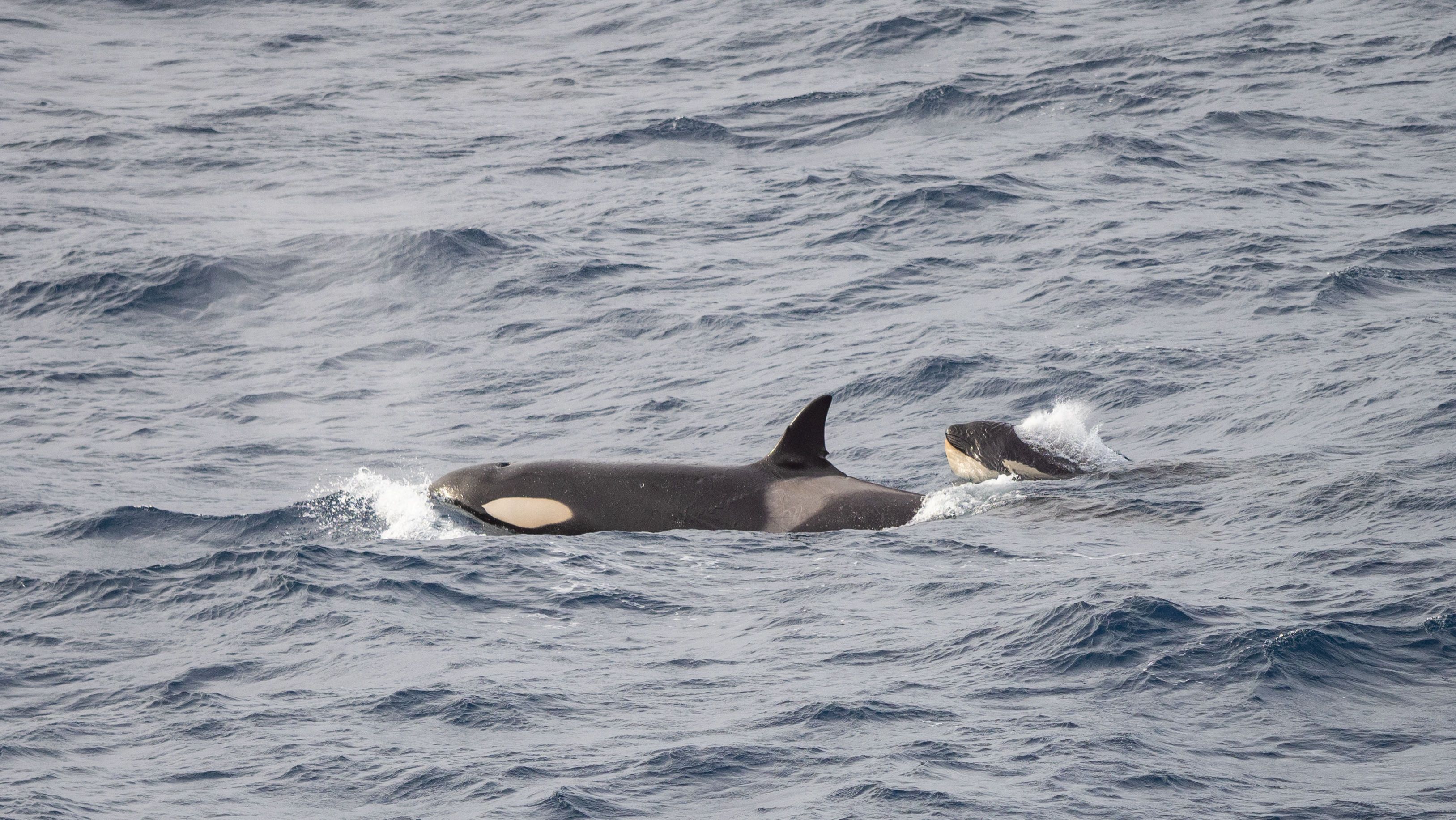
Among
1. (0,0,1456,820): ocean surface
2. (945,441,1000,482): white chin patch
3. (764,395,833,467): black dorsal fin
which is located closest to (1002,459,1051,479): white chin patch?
(945,441,1000,482): white chin patch

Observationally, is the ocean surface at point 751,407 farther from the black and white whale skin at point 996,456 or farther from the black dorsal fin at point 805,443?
the black dorsal fin at point 805,443

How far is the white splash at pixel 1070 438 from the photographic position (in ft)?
50.9

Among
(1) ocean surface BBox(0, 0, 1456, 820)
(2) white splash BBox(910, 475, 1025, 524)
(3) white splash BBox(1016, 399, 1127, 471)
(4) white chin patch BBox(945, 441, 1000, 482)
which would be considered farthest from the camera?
(3) white splash BBox(1016, 399, 1127, 471)

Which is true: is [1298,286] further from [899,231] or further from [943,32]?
[943,32]

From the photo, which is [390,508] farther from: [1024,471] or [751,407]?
[1024,471]

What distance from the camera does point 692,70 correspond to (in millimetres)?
36531

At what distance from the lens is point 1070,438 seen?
52.4ft

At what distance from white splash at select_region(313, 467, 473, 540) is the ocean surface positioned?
0.07 meters

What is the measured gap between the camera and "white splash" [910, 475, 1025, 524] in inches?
551

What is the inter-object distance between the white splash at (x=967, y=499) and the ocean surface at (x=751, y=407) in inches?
2.7

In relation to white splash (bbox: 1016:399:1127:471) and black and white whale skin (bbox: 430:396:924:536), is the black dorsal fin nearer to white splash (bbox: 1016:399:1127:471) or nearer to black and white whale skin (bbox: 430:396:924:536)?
black and white whale skin (bbox: 430:396:924:536)

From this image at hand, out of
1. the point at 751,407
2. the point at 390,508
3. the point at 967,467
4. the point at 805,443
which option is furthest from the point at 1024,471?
the point at 390,508

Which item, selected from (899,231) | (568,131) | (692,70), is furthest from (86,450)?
(692,70)

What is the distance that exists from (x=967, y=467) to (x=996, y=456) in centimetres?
29
